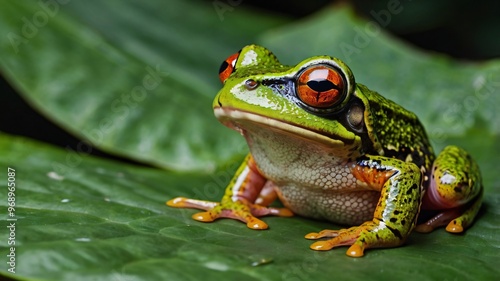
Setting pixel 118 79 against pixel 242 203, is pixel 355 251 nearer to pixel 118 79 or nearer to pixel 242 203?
pixel 242 203

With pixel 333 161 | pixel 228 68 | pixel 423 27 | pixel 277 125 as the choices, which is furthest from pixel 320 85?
pixel 423 27

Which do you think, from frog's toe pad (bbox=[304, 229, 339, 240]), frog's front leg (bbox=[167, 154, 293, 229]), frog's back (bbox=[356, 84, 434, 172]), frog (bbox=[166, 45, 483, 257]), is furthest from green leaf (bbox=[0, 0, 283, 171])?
frog's toe pad (bbox=[304, 229, 339, 240])

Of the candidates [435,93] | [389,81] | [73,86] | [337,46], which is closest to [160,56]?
[73,86]

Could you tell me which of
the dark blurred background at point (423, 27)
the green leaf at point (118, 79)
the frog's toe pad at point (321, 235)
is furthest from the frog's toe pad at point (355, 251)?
the dark blurred background at point (423, 27)

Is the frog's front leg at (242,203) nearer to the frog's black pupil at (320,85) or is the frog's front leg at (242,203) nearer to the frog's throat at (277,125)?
the frog's throat at (277,125)

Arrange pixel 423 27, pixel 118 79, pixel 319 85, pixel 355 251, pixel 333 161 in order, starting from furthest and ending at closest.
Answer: pixel 423 27
pixel 118 79
pixel 333 161
pixel 319 85
pixel 355 251

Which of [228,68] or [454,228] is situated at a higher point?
[228,68]

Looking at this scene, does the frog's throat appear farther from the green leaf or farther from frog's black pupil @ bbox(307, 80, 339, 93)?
the green leaf
